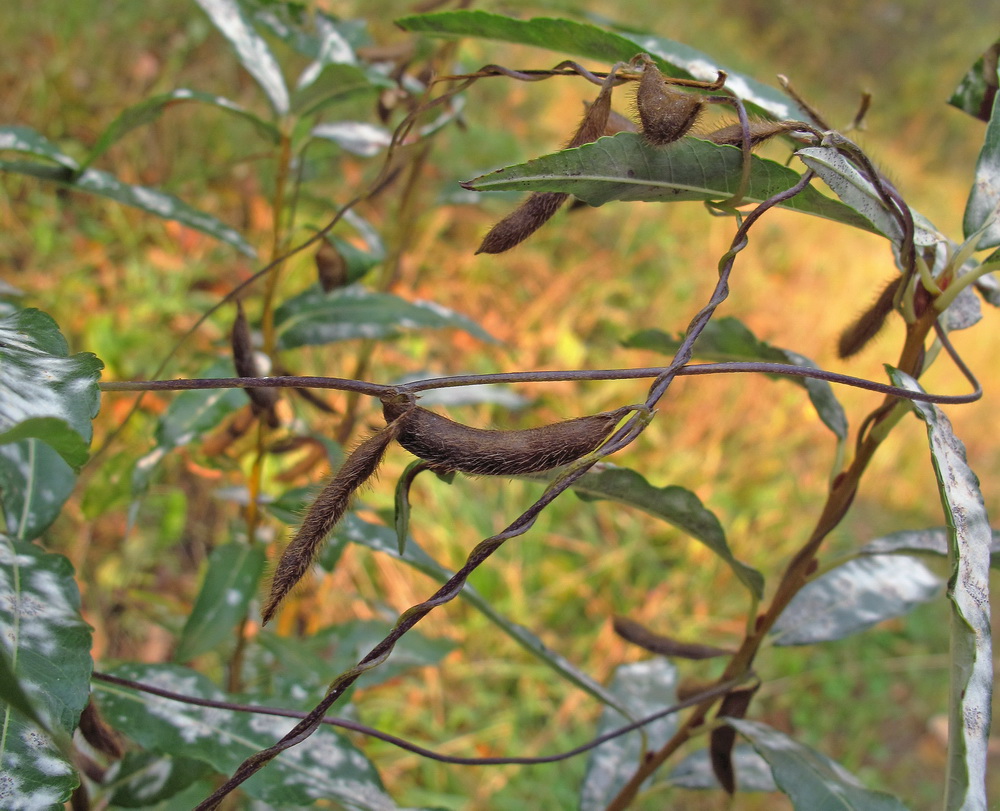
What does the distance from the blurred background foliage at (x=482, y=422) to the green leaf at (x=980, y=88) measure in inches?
22.5

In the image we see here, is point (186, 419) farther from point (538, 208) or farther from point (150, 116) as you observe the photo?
point (538, 208)

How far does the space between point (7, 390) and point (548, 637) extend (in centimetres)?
242

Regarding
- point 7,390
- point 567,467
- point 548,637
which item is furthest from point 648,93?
point 548,637

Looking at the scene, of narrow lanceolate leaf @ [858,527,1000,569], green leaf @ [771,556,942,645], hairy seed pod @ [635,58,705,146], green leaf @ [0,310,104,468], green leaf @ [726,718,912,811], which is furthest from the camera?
green leaf @ [771,556,942,645]

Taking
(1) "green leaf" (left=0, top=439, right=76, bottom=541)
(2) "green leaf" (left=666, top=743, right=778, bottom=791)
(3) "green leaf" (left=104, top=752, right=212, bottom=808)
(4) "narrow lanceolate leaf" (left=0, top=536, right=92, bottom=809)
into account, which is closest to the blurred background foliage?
→ (1) "green leaf" (left=0, top=439, right=76, bottom=541)

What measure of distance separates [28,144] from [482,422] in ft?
8.11

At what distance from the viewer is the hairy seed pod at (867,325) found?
0.70m

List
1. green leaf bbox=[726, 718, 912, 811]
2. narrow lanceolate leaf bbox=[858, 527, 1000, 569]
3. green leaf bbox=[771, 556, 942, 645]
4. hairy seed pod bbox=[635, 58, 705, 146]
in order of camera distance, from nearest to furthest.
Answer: hairy seed pod bbox=[635, 58, 705, 146], green leaf bbox=[726, 718, 912, 811], narrow lanceolate leaf bbox=[858, 527, 1000, 569], green leaf bbox=[771, 556, 942, 645]

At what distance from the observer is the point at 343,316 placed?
3.43 ft

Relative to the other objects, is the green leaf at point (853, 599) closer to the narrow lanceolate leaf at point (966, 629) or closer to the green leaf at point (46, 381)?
the narrow lanceolate leaf at point (966, 629)

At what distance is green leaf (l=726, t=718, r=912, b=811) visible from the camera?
0.67 m

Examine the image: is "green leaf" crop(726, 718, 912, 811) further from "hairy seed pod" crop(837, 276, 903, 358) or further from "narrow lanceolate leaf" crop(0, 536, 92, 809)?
"narrow lanceolate leaf" crop(0, 536, 92, 809)

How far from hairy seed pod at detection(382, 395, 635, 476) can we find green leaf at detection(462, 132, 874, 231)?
0.16m

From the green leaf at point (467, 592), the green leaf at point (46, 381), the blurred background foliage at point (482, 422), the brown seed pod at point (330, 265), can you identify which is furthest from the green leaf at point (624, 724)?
the green leaf at point (46, 381)
